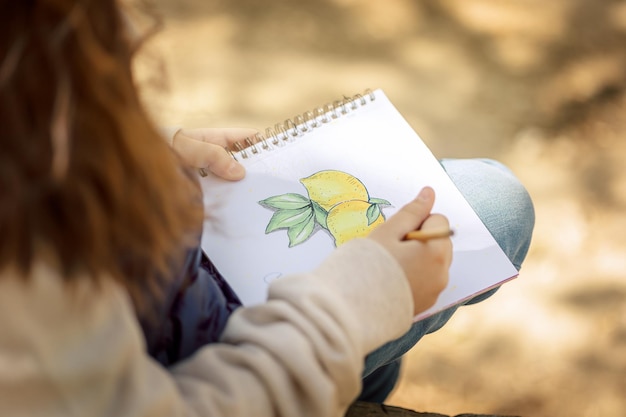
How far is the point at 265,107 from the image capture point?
1.33m

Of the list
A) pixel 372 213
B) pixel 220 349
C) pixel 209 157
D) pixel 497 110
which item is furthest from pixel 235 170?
pixel 497 110

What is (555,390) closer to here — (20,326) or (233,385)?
(233,385)

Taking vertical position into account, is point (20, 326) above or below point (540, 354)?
above

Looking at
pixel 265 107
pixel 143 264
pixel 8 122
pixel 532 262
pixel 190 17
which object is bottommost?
pixel 532 262

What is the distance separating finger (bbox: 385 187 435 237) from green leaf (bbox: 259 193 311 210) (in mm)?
127

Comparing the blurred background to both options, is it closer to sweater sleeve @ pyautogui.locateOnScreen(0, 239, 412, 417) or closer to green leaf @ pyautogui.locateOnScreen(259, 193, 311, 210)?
green leaf @ pyautogui.locateOnScreen(259, 193, 311, 210)

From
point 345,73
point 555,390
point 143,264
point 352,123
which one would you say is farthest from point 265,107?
point 143,264

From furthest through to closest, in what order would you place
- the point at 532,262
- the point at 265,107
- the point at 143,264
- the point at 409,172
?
the point at 265,107
the point at 532,262
the point at 409,172
the point at 143,264

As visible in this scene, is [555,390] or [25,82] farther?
[555,390]

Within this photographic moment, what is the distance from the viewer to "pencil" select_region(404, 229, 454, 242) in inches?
23.7

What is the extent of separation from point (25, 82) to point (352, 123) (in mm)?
476

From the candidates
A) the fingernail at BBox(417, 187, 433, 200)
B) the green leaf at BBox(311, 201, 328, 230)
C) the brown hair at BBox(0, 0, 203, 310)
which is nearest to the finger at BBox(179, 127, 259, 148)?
the green leaf at BBox(311, 201, 328, 230)

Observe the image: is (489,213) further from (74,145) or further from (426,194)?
(74,145)

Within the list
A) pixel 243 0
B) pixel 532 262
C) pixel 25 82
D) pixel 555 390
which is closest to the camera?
pixel 25 82
